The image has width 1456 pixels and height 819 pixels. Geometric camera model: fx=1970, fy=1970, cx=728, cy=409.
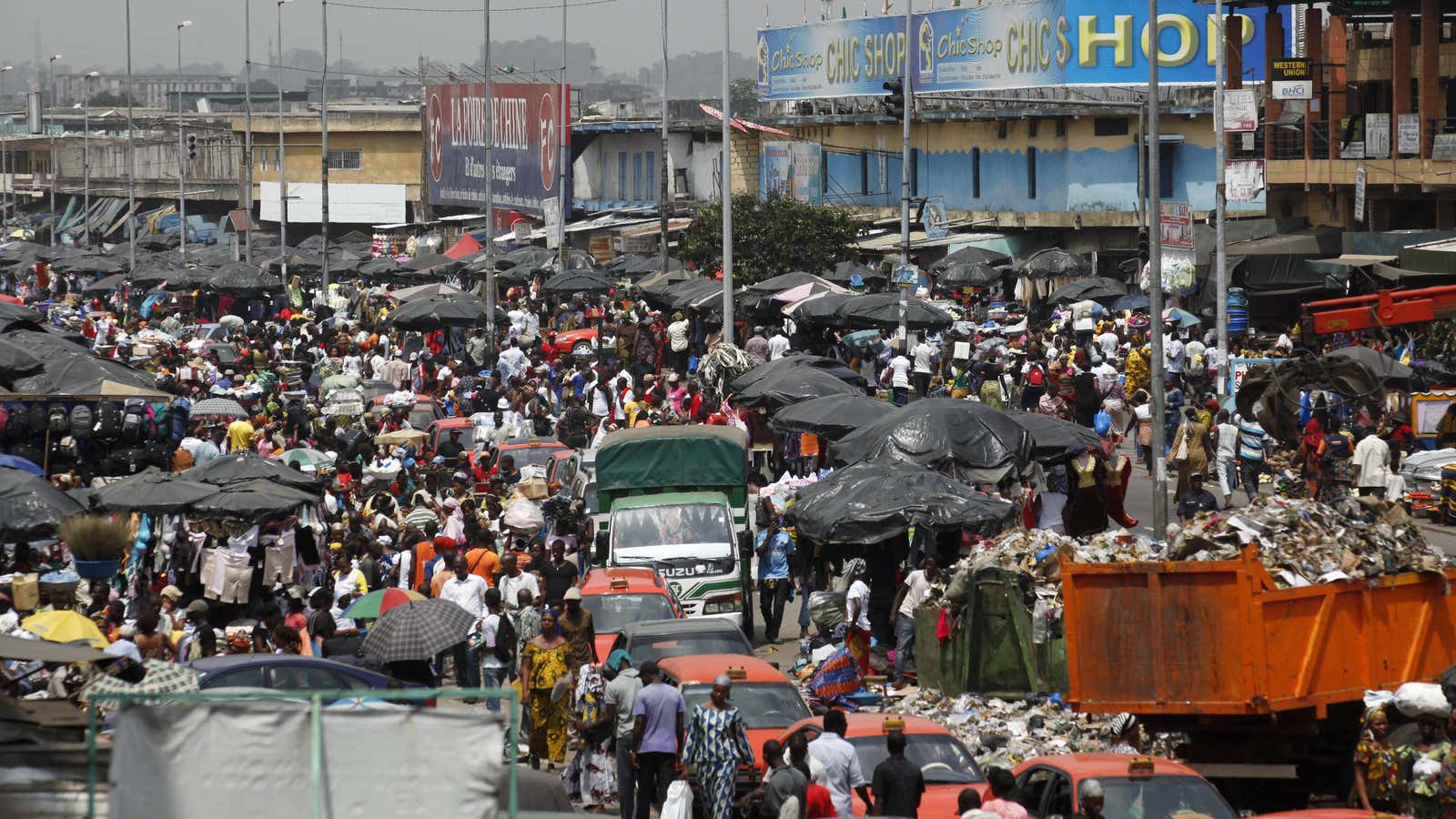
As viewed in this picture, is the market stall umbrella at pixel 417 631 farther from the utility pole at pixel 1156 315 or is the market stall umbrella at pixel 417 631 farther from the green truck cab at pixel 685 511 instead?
the utility pole at pixel 1156 315

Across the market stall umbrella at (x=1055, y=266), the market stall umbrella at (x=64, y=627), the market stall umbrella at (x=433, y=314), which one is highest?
the market stall umbrella at (x=1055, y=266)

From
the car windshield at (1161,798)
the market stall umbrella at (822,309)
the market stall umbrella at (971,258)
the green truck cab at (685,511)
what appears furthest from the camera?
the market stall umbrella at (971,258)

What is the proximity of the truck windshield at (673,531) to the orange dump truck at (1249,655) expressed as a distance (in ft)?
23.6

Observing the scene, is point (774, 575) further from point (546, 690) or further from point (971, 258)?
point (971, 258)

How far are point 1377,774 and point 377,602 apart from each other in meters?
8.44

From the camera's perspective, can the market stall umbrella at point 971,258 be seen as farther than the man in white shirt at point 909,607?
Yes

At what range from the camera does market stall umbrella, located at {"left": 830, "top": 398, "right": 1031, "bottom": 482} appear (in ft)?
65.9

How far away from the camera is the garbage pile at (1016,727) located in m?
13.4

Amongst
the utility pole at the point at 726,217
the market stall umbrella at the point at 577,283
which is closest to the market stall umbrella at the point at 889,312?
the utility pole at the point at 726,217

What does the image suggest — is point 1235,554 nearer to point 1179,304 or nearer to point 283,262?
point 1179,304

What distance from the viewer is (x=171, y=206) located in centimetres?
10150

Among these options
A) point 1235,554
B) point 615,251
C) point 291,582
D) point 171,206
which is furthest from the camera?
point 171,206

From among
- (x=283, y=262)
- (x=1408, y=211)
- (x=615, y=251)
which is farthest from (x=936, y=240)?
(x=283, y=262)

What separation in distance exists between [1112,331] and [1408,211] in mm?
12778
